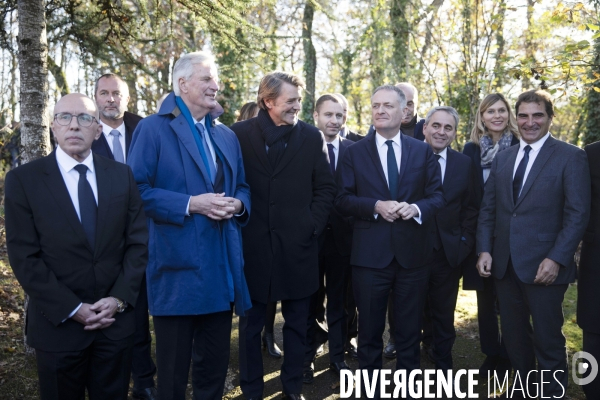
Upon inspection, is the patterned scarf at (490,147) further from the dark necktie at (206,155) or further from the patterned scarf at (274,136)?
the dark necktie at (206,155)

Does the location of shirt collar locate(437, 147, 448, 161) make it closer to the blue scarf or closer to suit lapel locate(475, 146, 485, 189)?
suit lapel locate(475, 146, 485, 189)

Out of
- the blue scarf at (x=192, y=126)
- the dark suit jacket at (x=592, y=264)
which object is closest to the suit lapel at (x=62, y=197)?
the blue scarf at (x=192, y=126)

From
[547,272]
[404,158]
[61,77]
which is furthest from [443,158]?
[61,77]

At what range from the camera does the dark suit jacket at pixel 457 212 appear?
14.7ft

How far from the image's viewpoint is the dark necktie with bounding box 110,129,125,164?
4.36 m

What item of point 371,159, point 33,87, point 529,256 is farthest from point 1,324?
point 529,256

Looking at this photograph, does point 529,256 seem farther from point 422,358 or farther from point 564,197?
point 422,358

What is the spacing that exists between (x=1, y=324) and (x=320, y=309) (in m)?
3.51

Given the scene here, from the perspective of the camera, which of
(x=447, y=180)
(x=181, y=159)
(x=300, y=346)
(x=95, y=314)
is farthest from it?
(x=447, y=180)

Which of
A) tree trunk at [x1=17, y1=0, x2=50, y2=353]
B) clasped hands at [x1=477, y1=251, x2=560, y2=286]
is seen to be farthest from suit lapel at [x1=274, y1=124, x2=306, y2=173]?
tree trunk at [x1=17, y1=0, x2=50, y2=353]

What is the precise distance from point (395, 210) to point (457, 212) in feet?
3.35

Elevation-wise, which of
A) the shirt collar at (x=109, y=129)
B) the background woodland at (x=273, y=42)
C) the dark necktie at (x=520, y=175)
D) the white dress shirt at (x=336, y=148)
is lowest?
the dark necktie at (x=520, y=175)

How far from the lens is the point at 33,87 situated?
464 centimetres

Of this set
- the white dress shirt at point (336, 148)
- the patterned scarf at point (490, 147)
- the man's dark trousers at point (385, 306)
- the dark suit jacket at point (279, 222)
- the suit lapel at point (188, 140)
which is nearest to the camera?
the suit lapel at point (188, 140)
